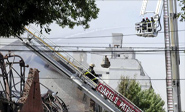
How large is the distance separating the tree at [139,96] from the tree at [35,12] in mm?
23375

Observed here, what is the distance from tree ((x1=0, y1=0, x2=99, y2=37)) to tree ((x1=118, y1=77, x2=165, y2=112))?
76.7 feet

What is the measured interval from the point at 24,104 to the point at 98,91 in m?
4.49

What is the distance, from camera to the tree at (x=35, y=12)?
11375 millimetres

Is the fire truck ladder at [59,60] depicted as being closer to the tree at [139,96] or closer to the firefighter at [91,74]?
the firefighter at [91,74]

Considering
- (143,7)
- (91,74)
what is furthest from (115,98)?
(143,7)

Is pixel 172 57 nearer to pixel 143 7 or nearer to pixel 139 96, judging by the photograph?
pixel 143 7

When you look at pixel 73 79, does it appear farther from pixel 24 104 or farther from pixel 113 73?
pixel 113 73

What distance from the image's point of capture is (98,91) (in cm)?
2333

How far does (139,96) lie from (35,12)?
25881 millimetres

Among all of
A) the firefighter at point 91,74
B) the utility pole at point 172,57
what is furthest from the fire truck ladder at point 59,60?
the utility pole at point 172,57

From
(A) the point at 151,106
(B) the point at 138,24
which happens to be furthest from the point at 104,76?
(B) the point at 138,24

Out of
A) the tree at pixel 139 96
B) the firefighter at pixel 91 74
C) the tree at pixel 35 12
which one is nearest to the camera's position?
the tree at pixel 35 12

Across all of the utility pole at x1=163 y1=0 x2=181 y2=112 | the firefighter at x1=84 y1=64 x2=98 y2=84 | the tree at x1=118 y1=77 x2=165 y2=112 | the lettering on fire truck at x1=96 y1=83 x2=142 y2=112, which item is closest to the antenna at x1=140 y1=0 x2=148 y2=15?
the utility pole at x1=163 y1=0 x2=181 y2=112

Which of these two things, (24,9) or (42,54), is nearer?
(24,9)
